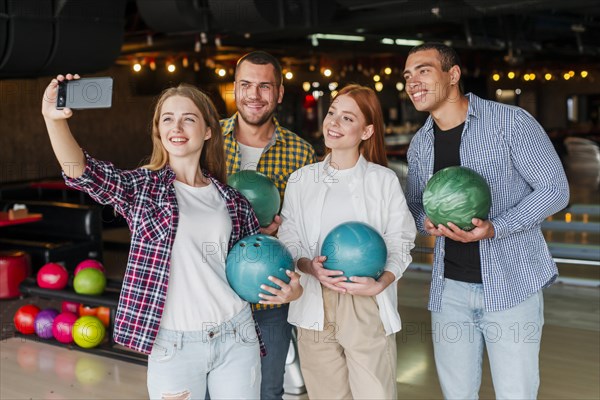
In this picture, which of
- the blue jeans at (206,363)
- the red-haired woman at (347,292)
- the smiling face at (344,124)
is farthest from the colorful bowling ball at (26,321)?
the smiling face at (344,124)

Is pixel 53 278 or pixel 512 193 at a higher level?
pixel 512 193

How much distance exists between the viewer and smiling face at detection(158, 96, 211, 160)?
7.32 feet

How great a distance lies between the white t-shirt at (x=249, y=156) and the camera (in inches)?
115

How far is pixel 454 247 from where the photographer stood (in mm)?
2643

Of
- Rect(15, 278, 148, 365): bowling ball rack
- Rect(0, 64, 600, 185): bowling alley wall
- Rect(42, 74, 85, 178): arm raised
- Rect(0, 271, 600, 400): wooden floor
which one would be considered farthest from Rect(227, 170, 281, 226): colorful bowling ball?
Rect(0, 64, 600, 185): bowling alley wall

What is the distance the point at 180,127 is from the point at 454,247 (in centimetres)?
109

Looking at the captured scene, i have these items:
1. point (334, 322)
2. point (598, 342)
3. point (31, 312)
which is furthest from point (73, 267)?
point (334, 322)

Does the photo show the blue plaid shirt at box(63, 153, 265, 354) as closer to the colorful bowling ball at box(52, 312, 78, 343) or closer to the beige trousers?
the beige trousers

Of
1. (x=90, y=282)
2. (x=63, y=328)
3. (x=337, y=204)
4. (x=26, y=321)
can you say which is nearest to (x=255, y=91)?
(x=337, y=204)

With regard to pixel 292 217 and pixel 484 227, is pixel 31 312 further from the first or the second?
pixel 484 227

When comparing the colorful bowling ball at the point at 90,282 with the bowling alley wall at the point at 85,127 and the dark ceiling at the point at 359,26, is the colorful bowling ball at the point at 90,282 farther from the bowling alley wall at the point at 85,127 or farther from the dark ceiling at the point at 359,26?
the bowling alley wall at the point at 85,127

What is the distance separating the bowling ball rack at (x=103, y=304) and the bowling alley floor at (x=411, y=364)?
0.03 m

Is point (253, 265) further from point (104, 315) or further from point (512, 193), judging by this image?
point (104, 315)

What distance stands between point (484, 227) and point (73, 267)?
18.7 ft
